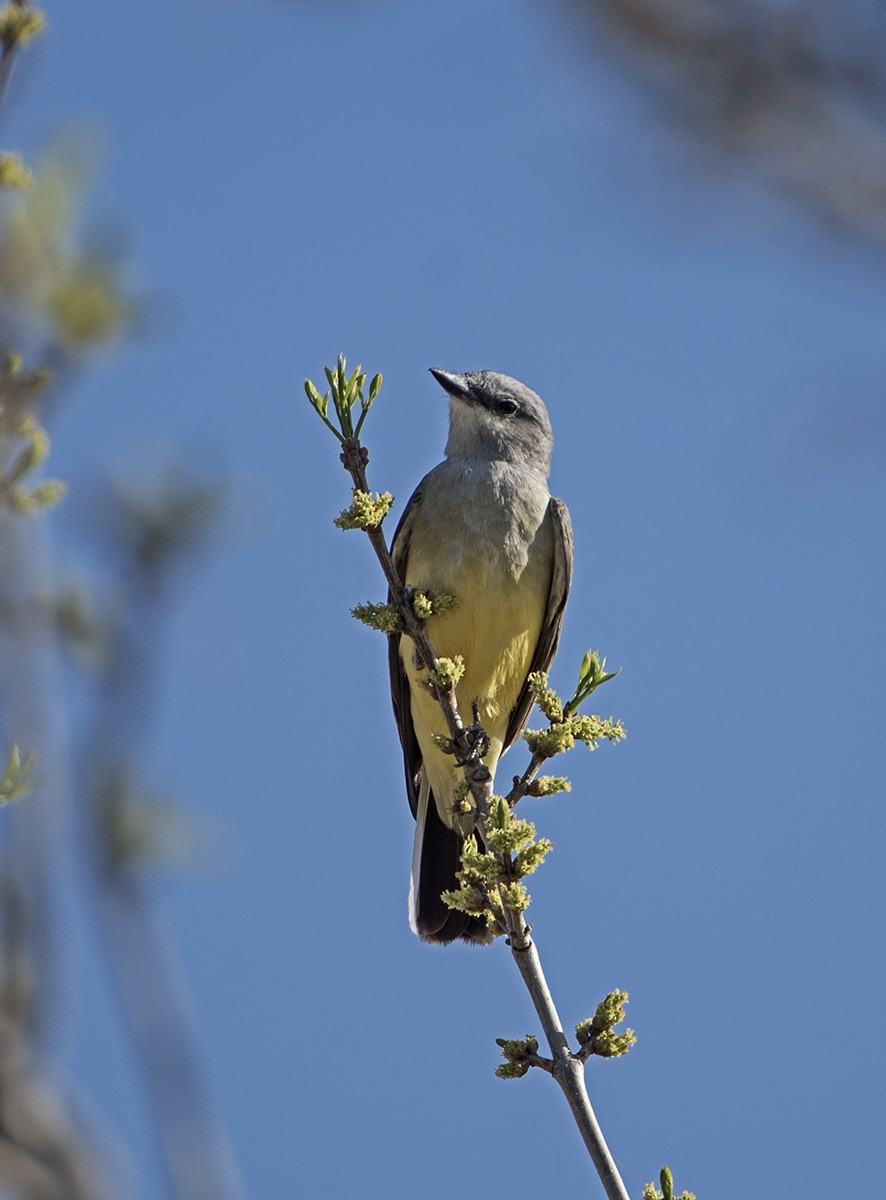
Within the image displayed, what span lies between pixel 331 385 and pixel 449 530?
2468mm

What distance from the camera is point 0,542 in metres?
2.06

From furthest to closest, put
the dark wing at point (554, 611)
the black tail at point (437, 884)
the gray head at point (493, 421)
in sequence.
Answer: the gray head at point (493, 421), the dark wing at point (554, 611), the black tail at point (437, 884)

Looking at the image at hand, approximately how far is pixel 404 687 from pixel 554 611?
0.86 m

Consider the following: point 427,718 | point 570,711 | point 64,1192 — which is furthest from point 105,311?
point 427,718

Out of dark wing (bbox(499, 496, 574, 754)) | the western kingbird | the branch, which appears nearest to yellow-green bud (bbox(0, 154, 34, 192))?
the branch

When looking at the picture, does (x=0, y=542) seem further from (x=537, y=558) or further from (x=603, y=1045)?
(x=537, y=558)

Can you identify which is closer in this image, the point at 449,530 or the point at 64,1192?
the point at 64,1192

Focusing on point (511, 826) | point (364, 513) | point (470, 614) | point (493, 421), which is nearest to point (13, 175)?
point (364, 513)

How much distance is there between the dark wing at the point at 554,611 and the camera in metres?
6.62

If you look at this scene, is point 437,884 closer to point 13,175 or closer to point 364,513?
point 364,513

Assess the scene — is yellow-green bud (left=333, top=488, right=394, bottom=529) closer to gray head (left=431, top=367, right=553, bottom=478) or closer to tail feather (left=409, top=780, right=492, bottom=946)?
tail feather (left=409, top=780, right=492, bottom=946)

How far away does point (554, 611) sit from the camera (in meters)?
6.61

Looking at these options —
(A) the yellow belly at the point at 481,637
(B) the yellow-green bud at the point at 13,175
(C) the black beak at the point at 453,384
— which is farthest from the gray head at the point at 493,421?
(B) the yellow-green bud at the point at 13,175

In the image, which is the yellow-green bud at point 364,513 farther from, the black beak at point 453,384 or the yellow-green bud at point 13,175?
the black beak at point 453,384
